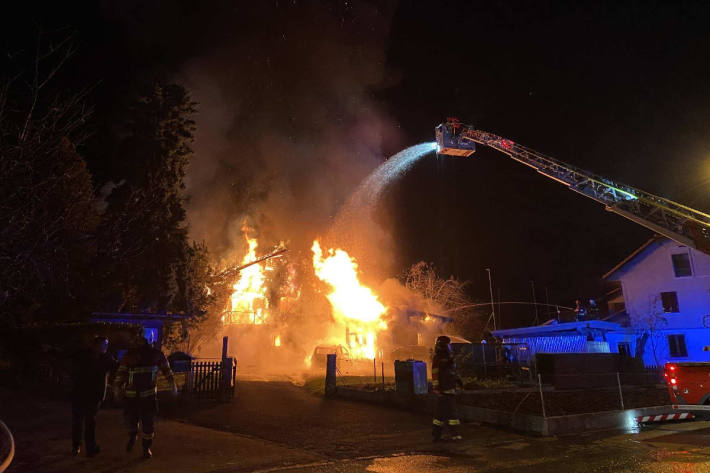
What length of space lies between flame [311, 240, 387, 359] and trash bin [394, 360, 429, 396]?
20893 mm

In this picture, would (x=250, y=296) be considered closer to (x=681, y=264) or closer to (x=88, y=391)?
(x=681, y=264)

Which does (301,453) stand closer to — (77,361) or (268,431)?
(268,431)

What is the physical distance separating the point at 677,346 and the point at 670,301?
3069mm

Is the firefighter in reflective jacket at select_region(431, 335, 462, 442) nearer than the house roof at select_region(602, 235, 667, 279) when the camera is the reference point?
Yes

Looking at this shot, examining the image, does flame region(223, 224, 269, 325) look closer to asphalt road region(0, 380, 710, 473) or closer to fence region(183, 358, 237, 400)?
fence region(183, 358, 237, 400)

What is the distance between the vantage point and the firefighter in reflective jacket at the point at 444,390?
26.0ft

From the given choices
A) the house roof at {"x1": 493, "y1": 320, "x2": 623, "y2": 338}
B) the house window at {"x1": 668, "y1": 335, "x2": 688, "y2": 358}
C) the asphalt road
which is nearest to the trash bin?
the asphalt road

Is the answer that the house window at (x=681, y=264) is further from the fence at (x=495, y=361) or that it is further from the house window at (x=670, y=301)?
the fence at (x=495, y=361)

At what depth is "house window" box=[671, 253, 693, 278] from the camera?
31036 millimetres

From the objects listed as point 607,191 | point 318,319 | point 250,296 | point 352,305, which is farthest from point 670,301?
point 250,296

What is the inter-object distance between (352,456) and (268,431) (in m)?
2.53

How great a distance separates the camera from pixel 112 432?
802 centimetres

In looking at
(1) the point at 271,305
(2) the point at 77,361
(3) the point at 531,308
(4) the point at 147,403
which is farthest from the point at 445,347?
(3) the point at 531,308

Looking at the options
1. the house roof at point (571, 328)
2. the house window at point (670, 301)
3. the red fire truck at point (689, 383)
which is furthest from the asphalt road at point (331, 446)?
the house window at point (670, 301)
